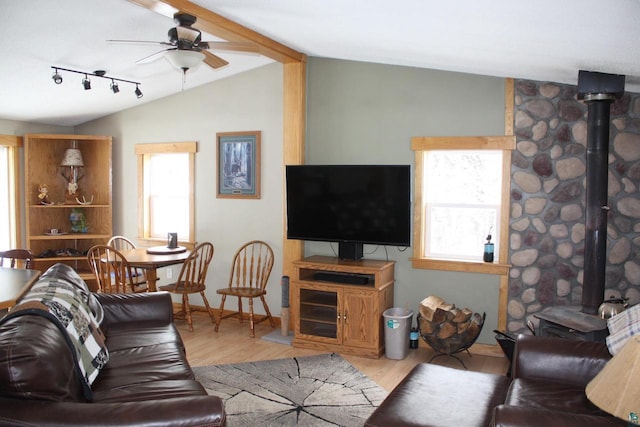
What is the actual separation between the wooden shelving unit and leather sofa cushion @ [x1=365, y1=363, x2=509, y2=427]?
4.52m

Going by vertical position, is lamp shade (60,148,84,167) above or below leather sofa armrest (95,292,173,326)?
above

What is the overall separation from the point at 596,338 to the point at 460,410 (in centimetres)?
150

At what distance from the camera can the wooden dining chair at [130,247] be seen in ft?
18.8

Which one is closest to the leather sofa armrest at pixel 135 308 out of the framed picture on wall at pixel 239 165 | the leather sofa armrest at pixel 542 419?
the framed picture on wall at pixel 239 165

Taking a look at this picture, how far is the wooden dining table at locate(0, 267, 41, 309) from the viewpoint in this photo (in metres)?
3.13

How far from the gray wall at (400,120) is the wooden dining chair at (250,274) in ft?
1.62

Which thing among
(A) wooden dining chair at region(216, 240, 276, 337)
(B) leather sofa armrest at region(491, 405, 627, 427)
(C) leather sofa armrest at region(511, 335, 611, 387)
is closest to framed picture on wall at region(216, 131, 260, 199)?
(A) wooden dining chair at region(216, 240, 276, 337)

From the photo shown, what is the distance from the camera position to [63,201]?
6.53 meters

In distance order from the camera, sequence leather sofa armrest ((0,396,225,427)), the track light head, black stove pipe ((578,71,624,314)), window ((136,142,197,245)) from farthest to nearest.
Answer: window ((136,142,197,245)), the track light head, black stove pipe ((578,71,624,314)), leather sofa armrest ((0,396,225,427))

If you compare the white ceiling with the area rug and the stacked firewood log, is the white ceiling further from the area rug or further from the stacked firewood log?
the area rug

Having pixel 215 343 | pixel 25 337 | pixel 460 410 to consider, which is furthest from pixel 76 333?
pixel 215 343

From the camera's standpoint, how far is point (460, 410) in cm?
249

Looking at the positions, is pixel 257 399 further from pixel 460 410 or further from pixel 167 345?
pixel 460 410

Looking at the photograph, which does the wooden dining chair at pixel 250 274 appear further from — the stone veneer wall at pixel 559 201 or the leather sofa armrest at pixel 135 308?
the stone veneer wall at pixel 559 201
